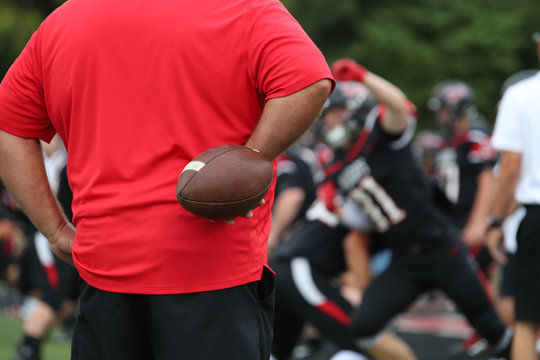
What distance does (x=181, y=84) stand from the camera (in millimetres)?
2330

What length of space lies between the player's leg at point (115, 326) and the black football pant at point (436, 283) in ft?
9.37

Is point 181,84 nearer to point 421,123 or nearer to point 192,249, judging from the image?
point 192,249

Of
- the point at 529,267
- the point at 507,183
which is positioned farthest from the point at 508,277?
the point at 507,183

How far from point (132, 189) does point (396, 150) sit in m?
3.12

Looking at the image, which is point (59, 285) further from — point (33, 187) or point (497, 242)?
point (33, 187)

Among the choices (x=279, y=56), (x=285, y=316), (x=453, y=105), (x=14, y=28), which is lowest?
(x=14, y=28)

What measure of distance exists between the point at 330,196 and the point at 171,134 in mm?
3418

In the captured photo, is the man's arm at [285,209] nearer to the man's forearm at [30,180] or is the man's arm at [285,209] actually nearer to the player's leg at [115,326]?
the man's forearm at [30,180]

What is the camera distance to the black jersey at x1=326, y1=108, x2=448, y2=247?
522 centimetres

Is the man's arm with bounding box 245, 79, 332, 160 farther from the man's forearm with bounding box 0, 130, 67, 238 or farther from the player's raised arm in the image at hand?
the player's raised arm

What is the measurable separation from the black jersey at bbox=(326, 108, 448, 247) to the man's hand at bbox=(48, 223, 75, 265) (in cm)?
284

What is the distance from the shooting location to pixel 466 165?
8.62 metres

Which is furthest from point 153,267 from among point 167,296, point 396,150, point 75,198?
point 396,150

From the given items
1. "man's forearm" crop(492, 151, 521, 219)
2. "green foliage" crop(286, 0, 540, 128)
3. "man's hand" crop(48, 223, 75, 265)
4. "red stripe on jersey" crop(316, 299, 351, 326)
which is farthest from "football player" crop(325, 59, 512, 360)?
"green foliage" crop(286, 0, 540, 128)
